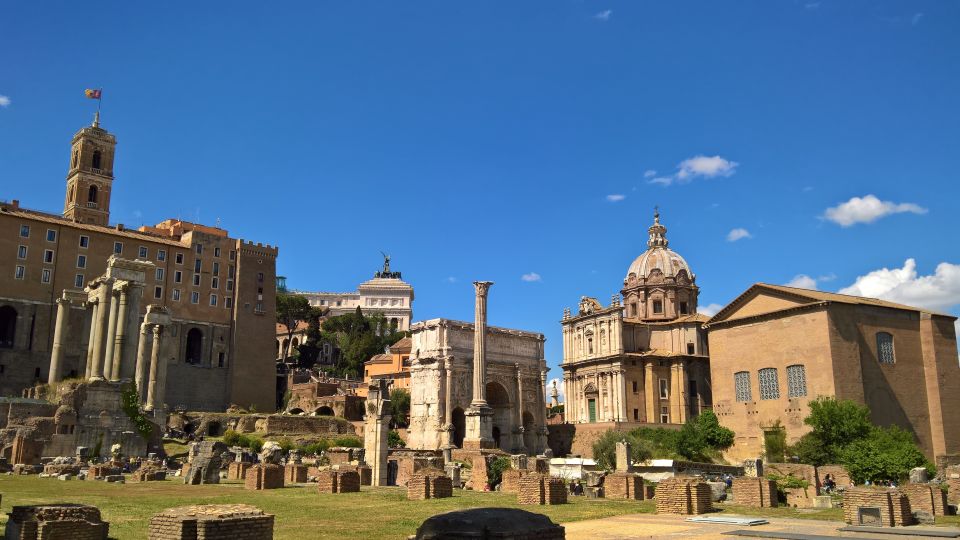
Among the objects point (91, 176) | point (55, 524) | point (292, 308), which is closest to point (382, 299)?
point (292, 308)

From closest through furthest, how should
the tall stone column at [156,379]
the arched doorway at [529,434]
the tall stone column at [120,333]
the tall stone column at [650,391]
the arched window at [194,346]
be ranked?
the tall stone column at [120,333]
the tall stone column at [156,379]
the arched doorway at [529,434]
the tall stone column at [650,391]
the arched window at [194,346]

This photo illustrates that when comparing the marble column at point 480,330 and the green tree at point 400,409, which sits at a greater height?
the marble column at point 480,330

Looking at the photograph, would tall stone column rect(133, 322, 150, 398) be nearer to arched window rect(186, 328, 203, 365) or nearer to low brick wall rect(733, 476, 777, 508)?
arched window rect(186, 328, 203, 365)

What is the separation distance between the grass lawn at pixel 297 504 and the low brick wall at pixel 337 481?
1.55 feet

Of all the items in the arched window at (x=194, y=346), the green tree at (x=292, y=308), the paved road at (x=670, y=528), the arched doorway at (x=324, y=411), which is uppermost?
the green tree at (x=292, y=308)

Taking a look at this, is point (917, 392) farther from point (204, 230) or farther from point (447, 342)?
point (204, 230)

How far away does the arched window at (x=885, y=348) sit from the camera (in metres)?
47.5

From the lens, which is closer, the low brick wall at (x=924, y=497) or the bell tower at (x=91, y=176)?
the low brick wall at (x=924, y=497)

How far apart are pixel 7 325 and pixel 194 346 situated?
13.9 m

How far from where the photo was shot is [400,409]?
65.1 m

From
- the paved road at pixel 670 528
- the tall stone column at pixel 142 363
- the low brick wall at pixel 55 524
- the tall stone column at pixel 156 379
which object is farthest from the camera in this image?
the tall stone column at pixel 156 379

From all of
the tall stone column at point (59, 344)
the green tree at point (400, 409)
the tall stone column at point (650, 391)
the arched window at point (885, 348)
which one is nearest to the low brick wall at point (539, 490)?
the arched window at point (885, 348)

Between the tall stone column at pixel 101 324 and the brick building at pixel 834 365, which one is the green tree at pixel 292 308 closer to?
the tall stone column at pixel 101 324

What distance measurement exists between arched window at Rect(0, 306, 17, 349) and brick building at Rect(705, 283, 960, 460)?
162 feet
